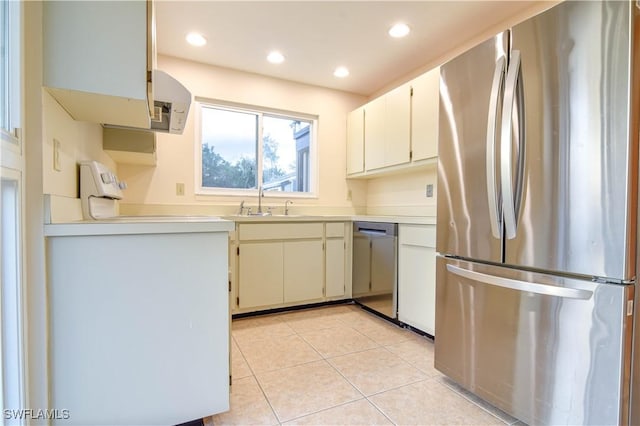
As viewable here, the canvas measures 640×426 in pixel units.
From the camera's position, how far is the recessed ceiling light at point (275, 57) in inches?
107


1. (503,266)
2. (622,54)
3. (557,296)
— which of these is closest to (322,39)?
(622,54)

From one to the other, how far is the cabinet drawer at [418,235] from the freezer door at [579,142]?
0.89 meters

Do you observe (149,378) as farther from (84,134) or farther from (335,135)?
(335,135)

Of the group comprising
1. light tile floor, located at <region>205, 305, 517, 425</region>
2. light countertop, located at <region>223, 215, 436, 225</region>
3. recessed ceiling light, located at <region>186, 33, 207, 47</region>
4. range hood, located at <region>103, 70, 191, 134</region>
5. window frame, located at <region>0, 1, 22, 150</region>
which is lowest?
light tile floor, located at <region>205, 305, 517, 425</region>

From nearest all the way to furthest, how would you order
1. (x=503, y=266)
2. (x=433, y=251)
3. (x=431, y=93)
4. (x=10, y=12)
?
(x=10, y=12)
(x=503, y=266)
(x=433, y=251)
(x=431, y=93)

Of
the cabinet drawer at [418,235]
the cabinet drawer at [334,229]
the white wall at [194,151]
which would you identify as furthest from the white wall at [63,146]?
the cabinet drawer at [418,235]

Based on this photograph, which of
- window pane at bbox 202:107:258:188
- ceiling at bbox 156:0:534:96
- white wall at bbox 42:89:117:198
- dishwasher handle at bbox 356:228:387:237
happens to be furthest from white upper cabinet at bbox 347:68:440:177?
white wall at bbox 42:89:117:198

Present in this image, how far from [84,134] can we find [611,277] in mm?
2319

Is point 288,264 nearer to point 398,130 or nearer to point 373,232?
point 373,232

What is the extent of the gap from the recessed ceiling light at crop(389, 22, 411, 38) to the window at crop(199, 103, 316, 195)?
4.22 ft

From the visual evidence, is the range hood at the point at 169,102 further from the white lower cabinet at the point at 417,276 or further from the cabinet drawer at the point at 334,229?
the white lower cabinet at the point at 417,276

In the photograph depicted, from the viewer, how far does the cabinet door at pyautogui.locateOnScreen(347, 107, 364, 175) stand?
3338 millimetres

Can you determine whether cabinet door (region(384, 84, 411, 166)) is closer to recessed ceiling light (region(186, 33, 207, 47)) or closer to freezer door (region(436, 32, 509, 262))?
freezer door (region(436, 32, 509, 262))

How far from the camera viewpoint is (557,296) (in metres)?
1.19
